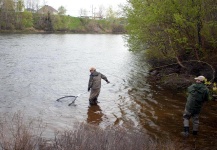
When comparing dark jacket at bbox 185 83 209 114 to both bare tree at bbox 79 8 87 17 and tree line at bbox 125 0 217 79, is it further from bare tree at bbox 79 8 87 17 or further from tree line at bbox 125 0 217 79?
bare tree at bbox 79 8 87 17

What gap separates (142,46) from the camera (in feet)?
79.0

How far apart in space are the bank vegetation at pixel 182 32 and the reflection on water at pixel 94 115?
680 cm

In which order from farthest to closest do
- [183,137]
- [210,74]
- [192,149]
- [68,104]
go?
[210,74] < [68,104] < [183,137] < [192,149]

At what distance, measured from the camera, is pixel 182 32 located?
62.4 feet

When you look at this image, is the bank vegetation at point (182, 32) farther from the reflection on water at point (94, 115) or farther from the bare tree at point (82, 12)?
the bare tree at point (82, 12)

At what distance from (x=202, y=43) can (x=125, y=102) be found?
294 inches

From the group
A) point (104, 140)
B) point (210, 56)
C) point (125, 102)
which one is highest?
point (210, 56)

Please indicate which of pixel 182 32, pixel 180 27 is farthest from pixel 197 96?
pixel 182 32

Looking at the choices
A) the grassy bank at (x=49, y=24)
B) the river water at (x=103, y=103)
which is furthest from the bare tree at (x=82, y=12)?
the river water at (x=103, y=103)

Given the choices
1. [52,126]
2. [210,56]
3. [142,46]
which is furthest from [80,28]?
[52,126]

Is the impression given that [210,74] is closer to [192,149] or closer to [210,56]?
[210,56]

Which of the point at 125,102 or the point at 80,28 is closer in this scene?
the point at 125,102

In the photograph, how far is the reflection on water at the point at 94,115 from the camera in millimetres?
11719

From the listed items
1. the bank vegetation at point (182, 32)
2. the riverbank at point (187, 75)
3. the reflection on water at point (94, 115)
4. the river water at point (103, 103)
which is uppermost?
the bank vegetation at point (182, 32)
